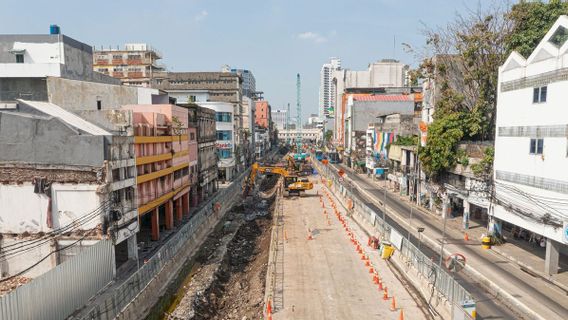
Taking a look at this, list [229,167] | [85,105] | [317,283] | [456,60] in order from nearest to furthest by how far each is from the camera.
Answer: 1. [317,283]
2. [85,105]
3. [456,60]
4. [229,167]

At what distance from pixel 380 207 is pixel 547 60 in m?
30.1

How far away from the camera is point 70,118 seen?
2831cm

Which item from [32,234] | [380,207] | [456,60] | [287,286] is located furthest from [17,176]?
[456,60]

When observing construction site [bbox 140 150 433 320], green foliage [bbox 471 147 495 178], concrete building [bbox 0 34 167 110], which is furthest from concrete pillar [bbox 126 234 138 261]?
green foliage [bbox 471 147 495 178]

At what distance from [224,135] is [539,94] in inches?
2333

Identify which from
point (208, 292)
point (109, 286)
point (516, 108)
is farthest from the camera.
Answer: point (516, 108)

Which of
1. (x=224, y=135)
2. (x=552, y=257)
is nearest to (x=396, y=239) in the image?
(x=552, y=257)

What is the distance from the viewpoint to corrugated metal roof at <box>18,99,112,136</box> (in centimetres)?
2689

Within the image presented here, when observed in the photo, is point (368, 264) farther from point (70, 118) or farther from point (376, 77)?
point (376, 77)

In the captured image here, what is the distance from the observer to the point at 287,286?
26.3 meters

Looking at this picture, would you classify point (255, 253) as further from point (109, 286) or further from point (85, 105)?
point (85, 105)

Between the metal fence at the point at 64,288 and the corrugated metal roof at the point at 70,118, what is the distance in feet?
26.2

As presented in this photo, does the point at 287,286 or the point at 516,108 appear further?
the point at 516,108

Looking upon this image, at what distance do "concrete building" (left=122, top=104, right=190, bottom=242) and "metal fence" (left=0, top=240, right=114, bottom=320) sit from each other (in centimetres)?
787
